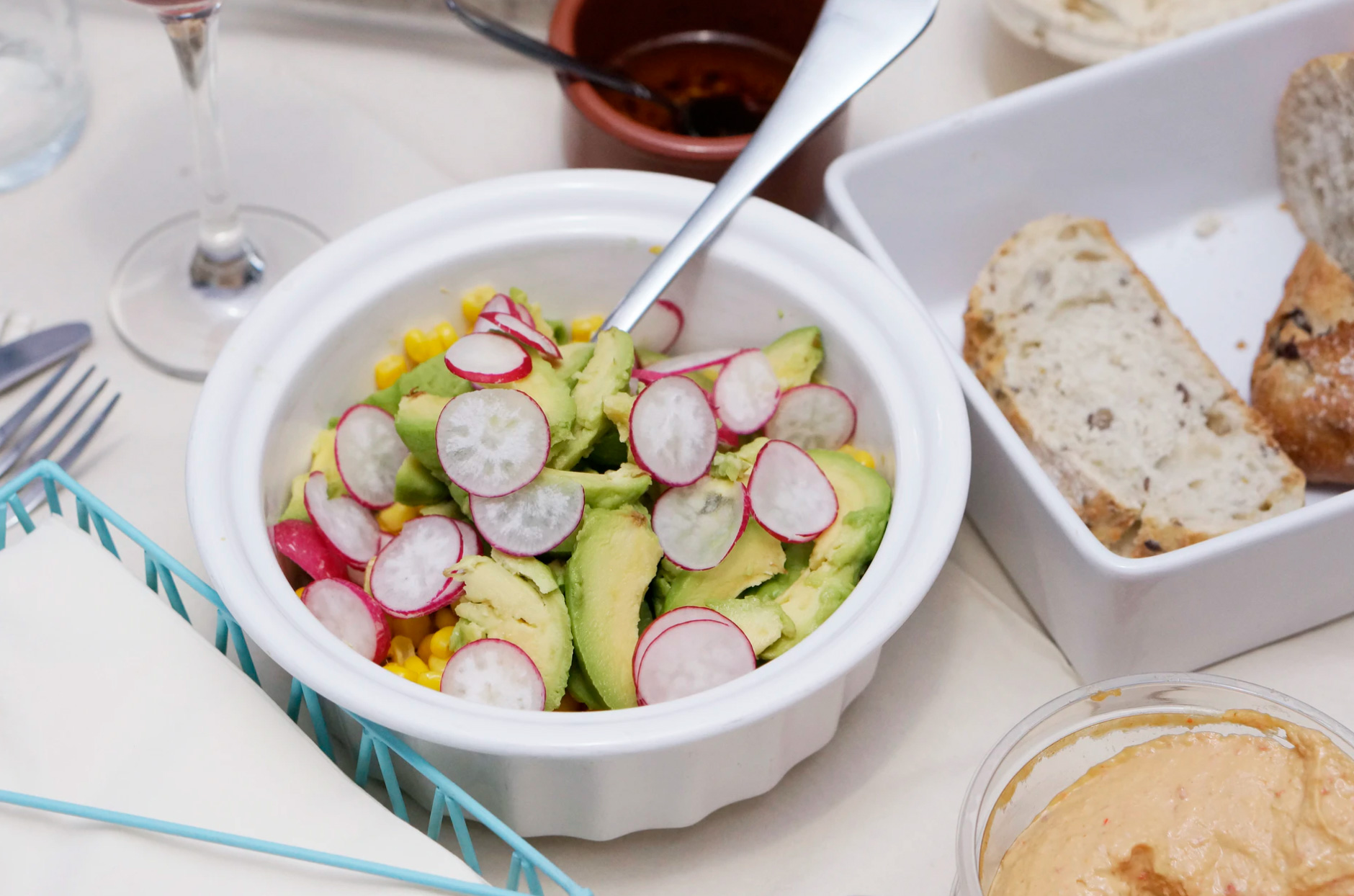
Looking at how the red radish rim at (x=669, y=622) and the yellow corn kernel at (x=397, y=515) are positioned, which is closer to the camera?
the red radish rim at (x=669, y=622)

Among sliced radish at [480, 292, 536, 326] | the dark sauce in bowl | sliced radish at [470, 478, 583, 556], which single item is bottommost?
sliced radish at [470, 478, 583, 556]

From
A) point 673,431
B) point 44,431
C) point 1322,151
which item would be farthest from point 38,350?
point 1322,151

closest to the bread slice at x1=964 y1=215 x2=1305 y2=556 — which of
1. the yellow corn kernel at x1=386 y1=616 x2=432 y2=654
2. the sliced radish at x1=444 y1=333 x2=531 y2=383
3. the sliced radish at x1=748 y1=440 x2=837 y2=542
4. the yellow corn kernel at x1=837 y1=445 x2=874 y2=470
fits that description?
the yellow corn kernel at x1=837 y1=445 x2=874 y2=470

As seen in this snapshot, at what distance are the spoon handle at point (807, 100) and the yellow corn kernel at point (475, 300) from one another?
124 mm

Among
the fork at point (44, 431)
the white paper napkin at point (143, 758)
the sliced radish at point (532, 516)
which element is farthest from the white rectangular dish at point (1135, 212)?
the fork at point (44, 431)

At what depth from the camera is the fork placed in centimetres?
128

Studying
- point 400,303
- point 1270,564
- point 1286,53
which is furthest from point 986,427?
point 1286,53

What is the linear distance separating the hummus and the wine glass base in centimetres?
100

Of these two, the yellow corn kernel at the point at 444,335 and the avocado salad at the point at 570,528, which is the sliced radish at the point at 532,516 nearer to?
the avocado salad at the point at 570,528

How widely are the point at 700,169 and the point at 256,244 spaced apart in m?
0.58

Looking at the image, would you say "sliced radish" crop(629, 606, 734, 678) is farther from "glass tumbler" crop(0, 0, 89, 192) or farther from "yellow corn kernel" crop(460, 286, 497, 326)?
"glass tumbler" crop(0, 0, 89, 192)

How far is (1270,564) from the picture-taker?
43.5 inches

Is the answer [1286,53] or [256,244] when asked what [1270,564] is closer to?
[1286,53]

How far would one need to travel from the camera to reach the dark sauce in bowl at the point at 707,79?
4.89 feet
